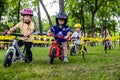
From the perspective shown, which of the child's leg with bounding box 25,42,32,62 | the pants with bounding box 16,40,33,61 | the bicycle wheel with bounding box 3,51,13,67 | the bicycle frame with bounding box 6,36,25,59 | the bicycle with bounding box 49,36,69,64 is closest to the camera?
the bicycle wheel with bounding box 3,51,13,67

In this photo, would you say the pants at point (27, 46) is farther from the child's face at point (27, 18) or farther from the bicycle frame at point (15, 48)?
the child's face at point (27, 18)

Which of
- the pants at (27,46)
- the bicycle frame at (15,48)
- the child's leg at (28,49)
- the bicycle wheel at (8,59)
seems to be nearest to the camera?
the bicycle wheel at (8,59)

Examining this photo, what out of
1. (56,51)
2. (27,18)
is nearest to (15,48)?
(27,18)

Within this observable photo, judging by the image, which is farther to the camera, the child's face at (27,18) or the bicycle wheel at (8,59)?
the child's face at (27,18)

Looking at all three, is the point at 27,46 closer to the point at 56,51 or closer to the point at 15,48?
the point at 15,48

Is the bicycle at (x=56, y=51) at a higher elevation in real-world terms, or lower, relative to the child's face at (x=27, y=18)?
lower

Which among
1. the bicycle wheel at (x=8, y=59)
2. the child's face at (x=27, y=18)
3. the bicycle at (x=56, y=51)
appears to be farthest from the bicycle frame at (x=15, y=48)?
the bicycle at (x=56, y=51)

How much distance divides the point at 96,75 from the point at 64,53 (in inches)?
142

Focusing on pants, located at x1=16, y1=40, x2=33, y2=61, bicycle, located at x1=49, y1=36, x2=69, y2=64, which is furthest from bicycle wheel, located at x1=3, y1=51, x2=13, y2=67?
bicycle, located at x1=49, y1=36, x2=69, y2=64

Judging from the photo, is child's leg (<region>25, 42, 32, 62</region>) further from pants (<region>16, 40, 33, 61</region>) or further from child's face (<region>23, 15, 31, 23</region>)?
child's face (<region>23, 15, 31, 23</region>)

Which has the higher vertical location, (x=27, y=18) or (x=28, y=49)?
(x=27, y=18)

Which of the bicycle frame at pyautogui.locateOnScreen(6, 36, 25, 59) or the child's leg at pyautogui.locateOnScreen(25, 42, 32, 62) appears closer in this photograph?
the bicycle frame at pyautogui.locateOnScreen(6, 36, 25, 59)

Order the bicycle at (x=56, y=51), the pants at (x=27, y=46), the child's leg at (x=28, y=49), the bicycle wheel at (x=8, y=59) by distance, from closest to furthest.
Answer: the bicycle wheel at (x=8, y=59), the pants at (x=27, y=46), the child's leg at (x=28, y=49), the bicycle at (x=56, y=51)

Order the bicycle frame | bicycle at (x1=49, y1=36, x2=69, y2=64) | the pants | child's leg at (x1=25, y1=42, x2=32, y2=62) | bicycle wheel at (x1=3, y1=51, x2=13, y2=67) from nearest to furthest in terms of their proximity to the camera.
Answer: bicycle wheel at (x1=3, y1=51, x2=13, y2=67)
the bicycle frame
the pants
child's leg at (x1=25, y1=42, x2=32, y2=62)
bicycle at (x1=49, y1=36, x2=69, y2=64)
